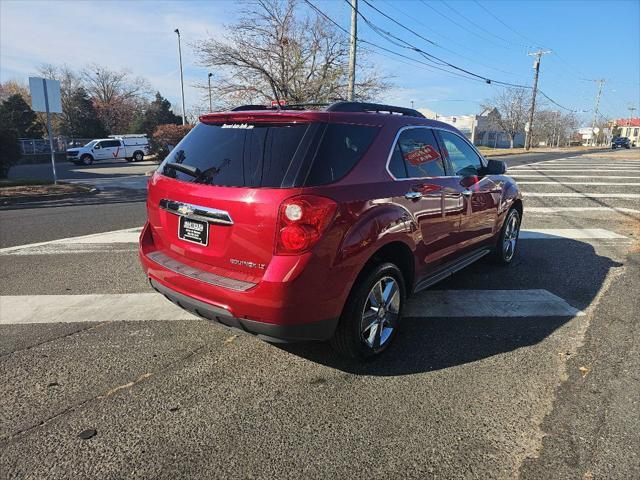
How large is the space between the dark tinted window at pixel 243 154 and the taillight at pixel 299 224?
7.4 inches

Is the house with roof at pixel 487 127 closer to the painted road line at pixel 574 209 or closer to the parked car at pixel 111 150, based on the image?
the parked car at pixel 111 150

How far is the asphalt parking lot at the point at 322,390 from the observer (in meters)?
2.36

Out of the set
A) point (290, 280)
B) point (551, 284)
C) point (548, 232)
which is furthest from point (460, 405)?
point (548, 232)

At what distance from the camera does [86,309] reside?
426 cm

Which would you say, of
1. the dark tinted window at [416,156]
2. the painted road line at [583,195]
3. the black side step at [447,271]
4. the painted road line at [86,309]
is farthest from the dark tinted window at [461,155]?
the painted road line at [583,195]

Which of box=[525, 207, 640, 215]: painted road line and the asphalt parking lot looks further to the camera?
box=[525, 207, 640, 215]: painted road line

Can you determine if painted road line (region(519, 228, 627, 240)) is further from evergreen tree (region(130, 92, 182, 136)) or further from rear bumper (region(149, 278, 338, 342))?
evergreen tree (region(130, 92, 182, 136))

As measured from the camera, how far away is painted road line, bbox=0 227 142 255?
6586 mm

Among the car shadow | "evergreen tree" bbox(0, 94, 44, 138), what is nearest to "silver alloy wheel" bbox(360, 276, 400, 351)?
the car shadow

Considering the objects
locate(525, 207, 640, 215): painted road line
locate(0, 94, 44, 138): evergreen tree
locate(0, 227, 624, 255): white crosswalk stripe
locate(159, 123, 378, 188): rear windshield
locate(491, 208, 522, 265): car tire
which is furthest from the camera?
locate(0, 94, 44, 138): evergreen tree

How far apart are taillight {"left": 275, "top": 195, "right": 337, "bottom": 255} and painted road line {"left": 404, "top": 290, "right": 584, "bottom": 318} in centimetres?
191

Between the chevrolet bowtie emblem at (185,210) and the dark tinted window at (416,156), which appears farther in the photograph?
the dark tinted window at (416,156)

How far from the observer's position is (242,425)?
8.59ft

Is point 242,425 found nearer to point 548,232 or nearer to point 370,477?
point 370,477
